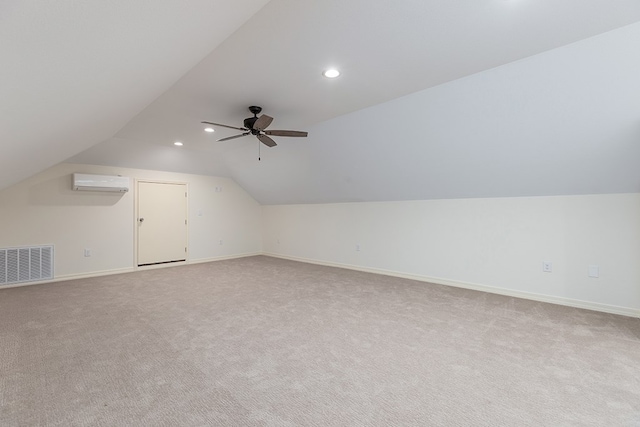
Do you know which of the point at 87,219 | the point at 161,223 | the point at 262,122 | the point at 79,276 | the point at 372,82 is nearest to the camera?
the point at 372,82

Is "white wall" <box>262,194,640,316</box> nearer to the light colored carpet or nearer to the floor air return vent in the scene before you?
the light colored carpet

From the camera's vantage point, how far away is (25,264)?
4.70m

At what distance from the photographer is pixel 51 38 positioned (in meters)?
0.95

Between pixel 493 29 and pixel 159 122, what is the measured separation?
3886 millimetres

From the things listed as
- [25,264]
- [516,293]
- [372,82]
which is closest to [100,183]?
[25,264]

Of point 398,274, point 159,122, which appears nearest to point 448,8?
point 159,122

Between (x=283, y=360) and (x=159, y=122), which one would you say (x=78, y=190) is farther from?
(x=283, y=360)

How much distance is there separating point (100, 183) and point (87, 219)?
0.70m

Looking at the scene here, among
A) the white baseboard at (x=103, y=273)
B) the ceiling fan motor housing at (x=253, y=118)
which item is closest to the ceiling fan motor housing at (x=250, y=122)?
the ceiling fan motor housing at (x=253, y=118)

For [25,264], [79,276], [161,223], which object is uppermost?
[161,223]

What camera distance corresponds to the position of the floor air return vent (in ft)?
15.0

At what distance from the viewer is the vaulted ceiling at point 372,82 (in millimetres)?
1276

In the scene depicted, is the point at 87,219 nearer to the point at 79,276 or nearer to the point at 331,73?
the point at 79,276

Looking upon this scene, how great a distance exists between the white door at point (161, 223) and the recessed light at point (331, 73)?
192 inches
